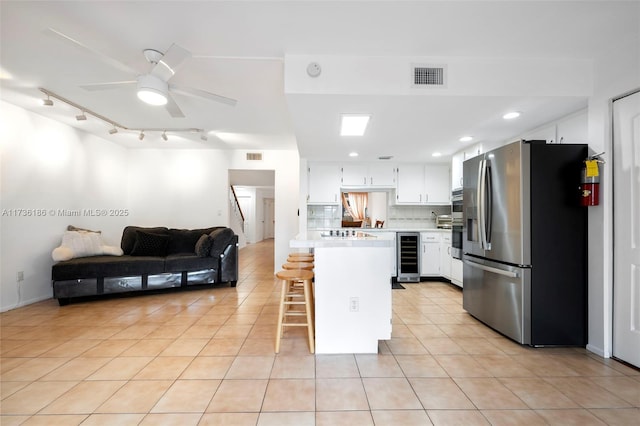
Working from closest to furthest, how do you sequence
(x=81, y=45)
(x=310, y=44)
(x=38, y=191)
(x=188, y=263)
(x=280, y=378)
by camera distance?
(x=81, y=45) → (x=280, y=378) → (x=310, y=44) → (x=38, y=191) → (x=188, y=263)

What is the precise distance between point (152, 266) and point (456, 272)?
4.63m

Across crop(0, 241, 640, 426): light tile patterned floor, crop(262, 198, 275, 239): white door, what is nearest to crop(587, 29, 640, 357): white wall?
crop(0, 241, 640, 426): light tile patterned floor

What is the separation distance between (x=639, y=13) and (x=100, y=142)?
6660 millimetres

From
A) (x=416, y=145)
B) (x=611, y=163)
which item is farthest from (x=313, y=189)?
(x=611, y=163)

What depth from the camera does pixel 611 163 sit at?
2.33 meters

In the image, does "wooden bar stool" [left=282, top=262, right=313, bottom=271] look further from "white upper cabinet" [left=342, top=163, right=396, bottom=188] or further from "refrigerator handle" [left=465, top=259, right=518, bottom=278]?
"white upper cabinet" [left=342, top=163, right=396, bottom=188]

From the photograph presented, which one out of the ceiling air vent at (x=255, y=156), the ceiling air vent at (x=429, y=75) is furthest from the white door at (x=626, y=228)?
the ceiling air vent at (x=255, y=156)

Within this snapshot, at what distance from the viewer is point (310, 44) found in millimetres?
2176

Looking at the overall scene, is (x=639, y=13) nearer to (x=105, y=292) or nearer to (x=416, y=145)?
(x=416, y=145)

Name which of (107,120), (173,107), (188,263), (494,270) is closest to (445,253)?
(494,270)

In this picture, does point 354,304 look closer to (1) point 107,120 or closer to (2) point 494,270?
(2) point 494,270

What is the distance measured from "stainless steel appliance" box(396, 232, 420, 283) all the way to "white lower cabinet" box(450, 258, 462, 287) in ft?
1.87

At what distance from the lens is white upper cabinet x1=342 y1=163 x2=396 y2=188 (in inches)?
214

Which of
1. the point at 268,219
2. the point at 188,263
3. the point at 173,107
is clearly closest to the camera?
the point at 173,107
